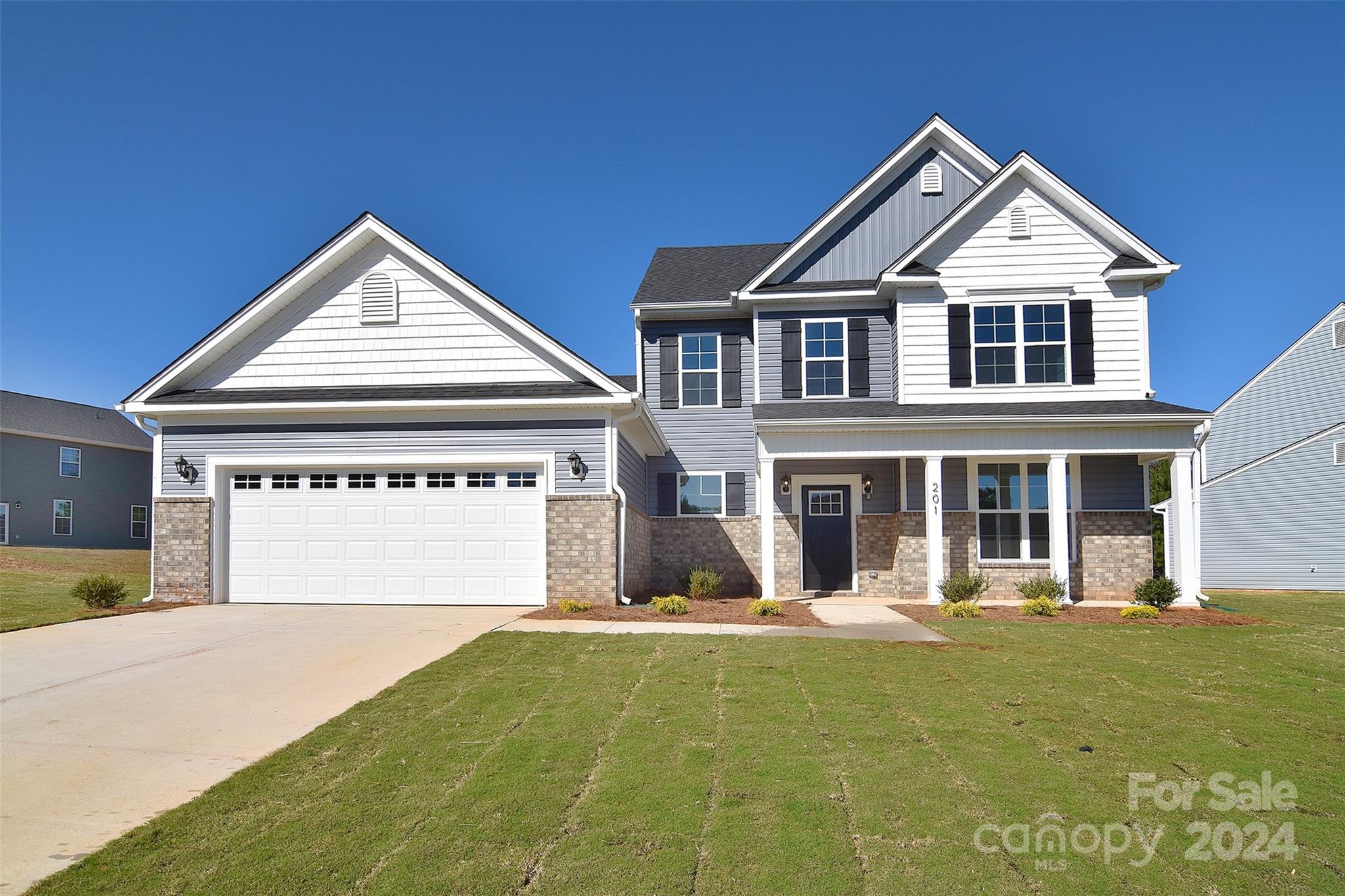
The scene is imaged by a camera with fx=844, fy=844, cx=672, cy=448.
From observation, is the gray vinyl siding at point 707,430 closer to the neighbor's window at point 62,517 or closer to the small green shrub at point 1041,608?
the small green shrub at point 1041,608

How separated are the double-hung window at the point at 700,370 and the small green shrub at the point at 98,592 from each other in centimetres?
1169

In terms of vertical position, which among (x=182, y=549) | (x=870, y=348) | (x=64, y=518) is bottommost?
(x=182, y=549)

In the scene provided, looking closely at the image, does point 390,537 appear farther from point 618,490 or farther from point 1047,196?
point 1047,196

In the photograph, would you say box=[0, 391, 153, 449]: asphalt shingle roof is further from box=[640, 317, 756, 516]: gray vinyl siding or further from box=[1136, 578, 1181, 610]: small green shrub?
box=[1136, 578, 1181, 610]: small green shrub

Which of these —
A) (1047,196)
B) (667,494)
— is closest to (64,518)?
(667,494)

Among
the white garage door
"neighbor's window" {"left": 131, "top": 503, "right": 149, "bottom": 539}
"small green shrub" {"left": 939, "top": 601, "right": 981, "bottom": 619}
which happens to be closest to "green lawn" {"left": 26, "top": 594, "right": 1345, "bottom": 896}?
"small green shrub" {"left": 939, "top": 601, "right": 981, "bottom": 619}

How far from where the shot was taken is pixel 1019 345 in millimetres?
17125

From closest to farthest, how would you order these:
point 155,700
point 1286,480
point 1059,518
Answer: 1. point 155,700
2. point 1059,518
3. point 1286,480

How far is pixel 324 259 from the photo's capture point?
15.5 meters

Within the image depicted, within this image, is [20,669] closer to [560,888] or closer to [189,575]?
[189,575]

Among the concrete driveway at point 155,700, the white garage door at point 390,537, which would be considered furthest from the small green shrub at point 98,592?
the white garage door at point 390,537

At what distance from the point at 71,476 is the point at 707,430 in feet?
85.9

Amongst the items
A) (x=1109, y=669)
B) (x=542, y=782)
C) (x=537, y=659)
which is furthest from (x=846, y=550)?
(x=542, y=782)

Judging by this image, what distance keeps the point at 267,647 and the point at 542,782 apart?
20.8 feet
